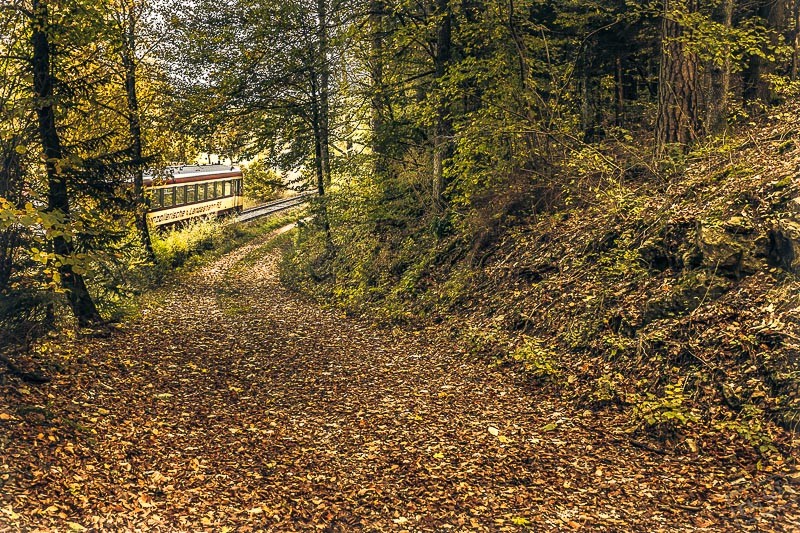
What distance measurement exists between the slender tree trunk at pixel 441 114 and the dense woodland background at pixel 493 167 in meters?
0.07

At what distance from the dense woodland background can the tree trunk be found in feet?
0.10

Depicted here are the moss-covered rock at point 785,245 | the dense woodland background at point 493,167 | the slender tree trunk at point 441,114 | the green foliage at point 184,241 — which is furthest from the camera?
the green foliage at point 184,241

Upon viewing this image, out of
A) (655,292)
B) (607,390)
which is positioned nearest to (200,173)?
(655,292)

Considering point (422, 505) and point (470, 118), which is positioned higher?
point (470, 118)

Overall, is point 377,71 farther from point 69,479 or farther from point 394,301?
point 69,479

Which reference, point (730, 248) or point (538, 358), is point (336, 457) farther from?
point (730, 248)

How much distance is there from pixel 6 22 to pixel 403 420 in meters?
6.75

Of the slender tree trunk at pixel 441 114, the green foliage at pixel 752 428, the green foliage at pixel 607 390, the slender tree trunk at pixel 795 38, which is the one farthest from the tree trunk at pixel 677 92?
the green foliage at pixel 752 428

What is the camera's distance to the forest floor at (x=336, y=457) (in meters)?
4.93

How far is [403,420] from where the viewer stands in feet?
23.4

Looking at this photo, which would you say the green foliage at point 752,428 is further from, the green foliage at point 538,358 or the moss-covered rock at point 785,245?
the green foliage at point 538,358

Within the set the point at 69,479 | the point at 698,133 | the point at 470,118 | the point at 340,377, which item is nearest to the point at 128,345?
the point at 340,377

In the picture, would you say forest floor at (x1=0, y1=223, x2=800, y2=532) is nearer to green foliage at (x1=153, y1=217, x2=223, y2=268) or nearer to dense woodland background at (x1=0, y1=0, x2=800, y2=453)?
dense woodland background at (x1=0, y1=0, x2=800, y2=453)

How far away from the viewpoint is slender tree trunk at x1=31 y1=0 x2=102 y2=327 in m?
7.88
